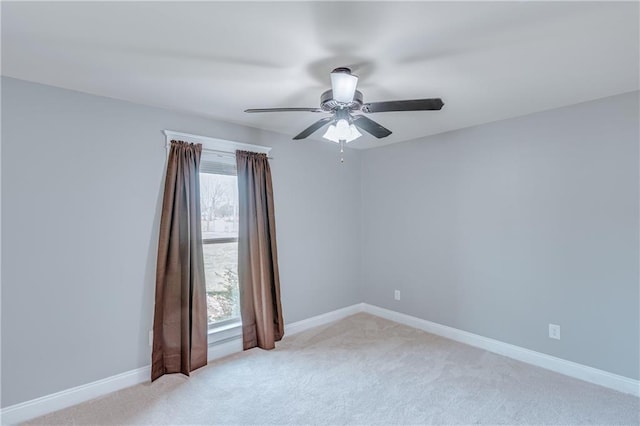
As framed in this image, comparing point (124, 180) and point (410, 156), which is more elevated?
point (410, 156)

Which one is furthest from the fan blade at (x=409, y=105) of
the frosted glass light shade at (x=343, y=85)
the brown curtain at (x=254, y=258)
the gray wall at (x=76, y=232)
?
the gray wall at (x=76, y=232)

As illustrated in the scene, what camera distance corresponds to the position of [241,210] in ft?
11.2

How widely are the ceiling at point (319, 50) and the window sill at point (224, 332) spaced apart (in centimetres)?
216

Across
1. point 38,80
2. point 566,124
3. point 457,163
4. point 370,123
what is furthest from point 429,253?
point 38,80

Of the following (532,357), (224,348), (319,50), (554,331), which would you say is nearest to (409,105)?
(319,50)

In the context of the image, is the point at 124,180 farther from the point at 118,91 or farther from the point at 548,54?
the point at 548,54

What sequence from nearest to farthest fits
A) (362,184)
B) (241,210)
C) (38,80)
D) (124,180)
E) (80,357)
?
(38,80) → (80,357) → (124,180) → (241,210) → (362,184)

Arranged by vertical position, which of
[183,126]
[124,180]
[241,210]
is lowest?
[241,210]

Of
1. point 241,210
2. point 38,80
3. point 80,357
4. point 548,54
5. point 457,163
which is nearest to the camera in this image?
point 548,54

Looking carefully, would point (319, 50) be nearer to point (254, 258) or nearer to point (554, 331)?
point (254, 258)

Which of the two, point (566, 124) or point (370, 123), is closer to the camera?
point (370, 123)

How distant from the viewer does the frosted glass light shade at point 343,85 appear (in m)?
1.87

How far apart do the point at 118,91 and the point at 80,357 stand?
2.08m

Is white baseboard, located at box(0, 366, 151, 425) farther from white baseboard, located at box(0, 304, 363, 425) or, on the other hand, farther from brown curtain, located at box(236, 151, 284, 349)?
brown curtain, located at box(236, 151, 284, 349)
